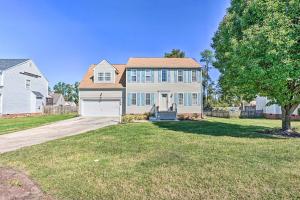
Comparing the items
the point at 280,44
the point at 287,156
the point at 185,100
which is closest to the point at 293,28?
the point at 280,44

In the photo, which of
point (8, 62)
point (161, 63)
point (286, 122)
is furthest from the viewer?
point (8, 62)

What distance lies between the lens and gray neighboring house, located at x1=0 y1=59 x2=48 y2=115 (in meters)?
28.0

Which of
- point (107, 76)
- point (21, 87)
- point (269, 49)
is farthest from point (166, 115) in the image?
point (21, 87)

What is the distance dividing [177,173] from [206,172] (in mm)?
679

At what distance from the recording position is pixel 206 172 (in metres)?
5.64

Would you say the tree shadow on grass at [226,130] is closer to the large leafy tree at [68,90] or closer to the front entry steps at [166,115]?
the front entry steps at [166,115]

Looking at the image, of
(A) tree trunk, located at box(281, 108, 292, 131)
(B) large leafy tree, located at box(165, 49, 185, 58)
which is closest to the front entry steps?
(A) tree trunk, located at box(281, 108, 292, 131)

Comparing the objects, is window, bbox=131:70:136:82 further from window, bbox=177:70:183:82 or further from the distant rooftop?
the distant rooftop

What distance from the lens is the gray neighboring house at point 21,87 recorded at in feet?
91.9

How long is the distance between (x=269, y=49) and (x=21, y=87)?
29.5m

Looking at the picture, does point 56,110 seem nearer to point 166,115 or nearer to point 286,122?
point 166,115

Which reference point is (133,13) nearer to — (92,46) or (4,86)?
(92,46)

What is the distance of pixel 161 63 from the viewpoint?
28.0 metres

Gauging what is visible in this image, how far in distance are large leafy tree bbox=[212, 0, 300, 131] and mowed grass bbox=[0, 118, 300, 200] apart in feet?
12.5
